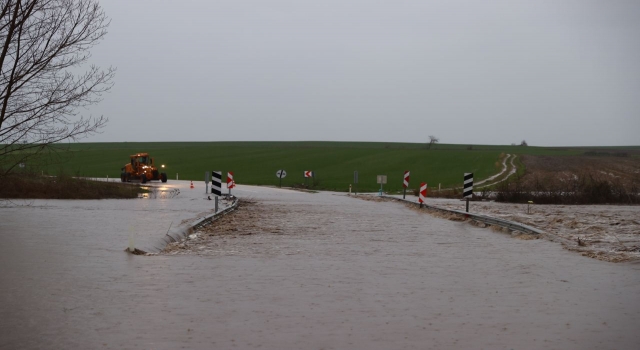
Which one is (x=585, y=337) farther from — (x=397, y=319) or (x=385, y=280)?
(x=385, y=280)

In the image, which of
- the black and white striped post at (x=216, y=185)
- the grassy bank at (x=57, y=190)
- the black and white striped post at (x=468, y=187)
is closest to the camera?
the black and white striped post at (x=216, y=185)

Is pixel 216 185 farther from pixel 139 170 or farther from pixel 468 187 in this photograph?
pixel 139 170

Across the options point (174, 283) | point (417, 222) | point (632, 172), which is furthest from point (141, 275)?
point (632, 172)

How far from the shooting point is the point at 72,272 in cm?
1240

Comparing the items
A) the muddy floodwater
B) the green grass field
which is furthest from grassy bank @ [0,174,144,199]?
the green grass field

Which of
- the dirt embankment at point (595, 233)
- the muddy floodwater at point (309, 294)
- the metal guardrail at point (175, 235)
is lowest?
the muddy floodwater at point (309, 294)

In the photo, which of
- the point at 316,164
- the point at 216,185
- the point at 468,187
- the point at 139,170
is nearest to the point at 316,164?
the point at 316,164

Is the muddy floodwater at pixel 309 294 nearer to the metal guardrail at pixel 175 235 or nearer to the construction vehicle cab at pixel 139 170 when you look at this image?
the metal guardrail at pixel 175 235

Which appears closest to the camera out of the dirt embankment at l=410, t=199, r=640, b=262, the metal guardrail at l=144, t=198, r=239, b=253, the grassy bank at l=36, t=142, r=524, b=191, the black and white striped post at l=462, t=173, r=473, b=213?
the dirt embankment at l=410, t=199, r=640, b=262

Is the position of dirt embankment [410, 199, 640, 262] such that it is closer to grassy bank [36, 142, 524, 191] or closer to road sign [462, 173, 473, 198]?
road sign [462, 173, 473, 198]

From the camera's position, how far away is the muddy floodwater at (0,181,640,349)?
26.2ft

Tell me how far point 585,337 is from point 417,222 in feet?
58.6

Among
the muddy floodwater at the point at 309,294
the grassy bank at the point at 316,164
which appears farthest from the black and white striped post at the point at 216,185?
the grassy bank at the point at 316,164

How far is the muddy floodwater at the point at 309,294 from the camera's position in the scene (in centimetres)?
800
